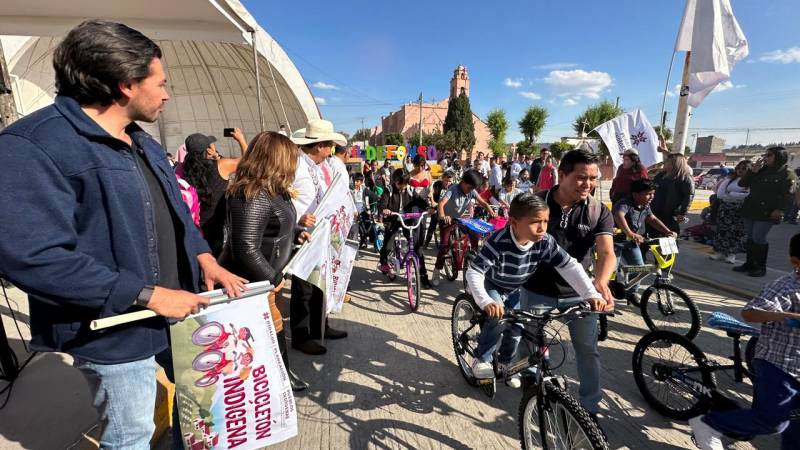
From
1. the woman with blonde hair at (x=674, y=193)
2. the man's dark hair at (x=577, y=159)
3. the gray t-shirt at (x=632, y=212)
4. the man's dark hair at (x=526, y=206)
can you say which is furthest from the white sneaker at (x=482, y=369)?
the woman with blonde hair at (x=674, y=193)

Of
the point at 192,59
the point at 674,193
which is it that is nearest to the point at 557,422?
the point at 674,193

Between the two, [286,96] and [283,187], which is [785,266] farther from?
[286,96]

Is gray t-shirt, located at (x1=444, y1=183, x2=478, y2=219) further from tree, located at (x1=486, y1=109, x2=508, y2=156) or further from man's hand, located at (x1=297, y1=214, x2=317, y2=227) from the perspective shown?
tree, located at (x1=486, y1=109, x2=508, y2=156)

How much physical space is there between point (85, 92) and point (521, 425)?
8.91 ft

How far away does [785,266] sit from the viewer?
21.5ft

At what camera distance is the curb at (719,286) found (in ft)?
16.7

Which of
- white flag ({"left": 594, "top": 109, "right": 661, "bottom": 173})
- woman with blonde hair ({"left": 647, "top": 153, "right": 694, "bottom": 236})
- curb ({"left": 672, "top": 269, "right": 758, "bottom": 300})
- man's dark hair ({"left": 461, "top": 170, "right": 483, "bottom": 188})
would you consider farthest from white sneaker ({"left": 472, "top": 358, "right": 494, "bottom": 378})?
white flag ({"left": 594, "top": 109, "right": 661, "bottom": 173})

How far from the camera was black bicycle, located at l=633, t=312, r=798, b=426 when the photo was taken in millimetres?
2322

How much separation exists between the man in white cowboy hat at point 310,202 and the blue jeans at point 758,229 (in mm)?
7179

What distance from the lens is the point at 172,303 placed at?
1.34 m

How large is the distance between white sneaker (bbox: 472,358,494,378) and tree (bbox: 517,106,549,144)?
5455 centimetres

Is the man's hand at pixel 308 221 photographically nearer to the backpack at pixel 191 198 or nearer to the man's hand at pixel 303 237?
the man's hand at pixel 303 237

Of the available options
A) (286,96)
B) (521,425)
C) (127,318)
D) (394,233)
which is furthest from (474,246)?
(286,96)

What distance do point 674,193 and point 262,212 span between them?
235 inches
